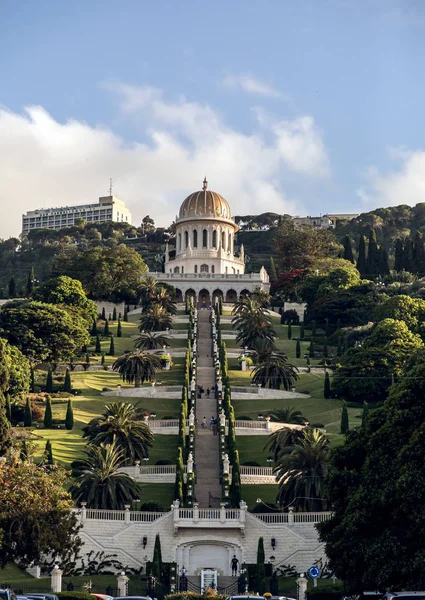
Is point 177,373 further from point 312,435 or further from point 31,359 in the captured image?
point 312,435

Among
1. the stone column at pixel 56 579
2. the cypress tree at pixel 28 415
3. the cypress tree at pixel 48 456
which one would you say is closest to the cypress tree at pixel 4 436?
the cypress tree at pixel 48 456

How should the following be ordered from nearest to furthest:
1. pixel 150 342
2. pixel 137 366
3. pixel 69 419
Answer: pixel 69 419 < pixel 137 366 < pixel 150 342

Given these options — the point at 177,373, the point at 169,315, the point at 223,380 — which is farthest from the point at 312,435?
the point at 169,315

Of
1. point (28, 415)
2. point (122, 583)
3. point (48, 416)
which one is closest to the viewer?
point (122, 583)

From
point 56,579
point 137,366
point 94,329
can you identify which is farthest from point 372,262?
point 56,579

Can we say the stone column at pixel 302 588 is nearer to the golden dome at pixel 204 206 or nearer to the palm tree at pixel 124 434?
the palm tree at pixel 124 434

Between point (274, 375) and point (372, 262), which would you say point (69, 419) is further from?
point (372, 262)
